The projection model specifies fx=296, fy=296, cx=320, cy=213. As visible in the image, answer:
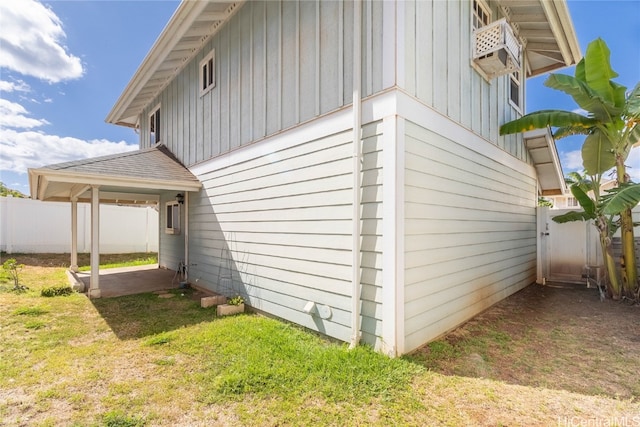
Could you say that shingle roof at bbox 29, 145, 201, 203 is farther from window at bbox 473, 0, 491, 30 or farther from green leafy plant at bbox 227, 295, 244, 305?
window at bbox 473, 0, 491, 30

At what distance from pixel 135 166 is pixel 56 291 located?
132 inches

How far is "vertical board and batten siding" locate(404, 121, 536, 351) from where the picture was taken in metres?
3.68

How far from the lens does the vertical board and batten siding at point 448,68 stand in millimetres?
3795

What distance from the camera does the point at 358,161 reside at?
12.1 feet

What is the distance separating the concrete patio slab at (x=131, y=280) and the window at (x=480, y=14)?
8.89 m

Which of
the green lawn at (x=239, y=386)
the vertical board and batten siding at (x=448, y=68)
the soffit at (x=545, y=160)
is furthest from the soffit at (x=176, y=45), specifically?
the soffit at (x=545, y=160)

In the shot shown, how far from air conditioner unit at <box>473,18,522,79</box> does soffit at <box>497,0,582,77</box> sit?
1.77 meters

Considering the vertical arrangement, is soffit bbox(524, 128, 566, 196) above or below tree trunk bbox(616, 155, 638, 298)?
above

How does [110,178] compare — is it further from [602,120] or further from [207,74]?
[602,120]

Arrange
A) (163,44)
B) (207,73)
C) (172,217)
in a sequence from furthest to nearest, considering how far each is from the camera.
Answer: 1. (172,217)
2. (207,73)
3. (163,44)

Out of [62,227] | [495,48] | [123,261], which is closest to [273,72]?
[495,48]

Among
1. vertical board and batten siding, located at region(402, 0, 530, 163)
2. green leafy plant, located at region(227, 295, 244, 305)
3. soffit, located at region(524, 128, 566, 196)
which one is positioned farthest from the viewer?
soffit, located at region(524, 128, 566, 196)

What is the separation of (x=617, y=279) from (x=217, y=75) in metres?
9.82

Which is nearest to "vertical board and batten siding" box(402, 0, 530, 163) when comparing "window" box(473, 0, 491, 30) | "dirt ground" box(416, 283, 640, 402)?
"window" box(473, 0, 491, 30)
